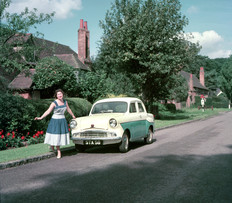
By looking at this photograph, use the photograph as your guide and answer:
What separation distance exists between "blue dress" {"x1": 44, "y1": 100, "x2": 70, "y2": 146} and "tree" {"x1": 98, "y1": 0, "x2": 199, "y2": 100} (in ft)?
47.8

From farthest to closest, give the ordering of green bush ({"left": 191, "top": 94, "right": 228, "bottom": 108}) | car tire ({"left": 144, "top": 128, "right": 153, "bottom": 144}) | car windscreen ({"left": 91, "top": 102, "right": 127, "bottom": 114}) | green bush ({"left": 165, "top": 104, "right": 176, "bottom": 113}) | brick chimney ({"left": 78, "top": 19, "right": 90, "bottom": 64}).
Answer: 1. green bush ({"left": 191, "top": 94, "right": 228, "bottom": 108})
2. brick chimney ({"left": 78, "top": 19, "right": 90, "bottom": 64})
3. green bush ({"left": 165, "top": 104, "right": 176, "bottom": 113})
4. car tire ({"left": 144, "top": 128, "right": 153, "bottom": 144})
5. car windscreen ({"left": 91, "top": 102, "right": 127, "bottom": 114})

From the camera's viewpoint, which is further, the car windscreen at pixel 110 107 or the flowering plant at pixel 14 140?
the flowering plant at pixel 14 140

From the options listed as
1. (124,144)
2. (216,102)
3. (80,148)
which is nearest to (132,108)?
(124,144)

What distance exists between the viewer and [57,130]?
8.71 metres

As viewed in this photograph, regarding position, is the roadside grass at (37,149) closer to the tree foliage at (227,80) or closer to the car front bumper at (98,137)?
the car front bumper at (98,137)

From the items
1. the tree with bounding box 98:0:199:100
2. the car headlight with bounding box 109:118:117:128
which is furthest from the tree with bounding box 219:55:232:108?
the car headlight with bounding box 109:118:117:128

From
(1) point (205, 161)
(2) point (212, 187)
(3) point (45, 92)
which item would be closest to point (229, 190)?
(2) point (212, 187)

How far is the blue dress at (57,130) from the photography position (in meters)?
8.69

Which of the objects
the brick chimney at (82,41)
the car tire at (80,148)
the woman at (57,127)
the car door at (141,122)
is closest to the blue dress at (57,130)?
the woman at (57,127)

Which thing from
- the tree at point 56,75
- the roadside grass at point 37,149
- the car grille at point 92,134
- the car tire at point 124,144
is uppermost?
the tree at point 56,75

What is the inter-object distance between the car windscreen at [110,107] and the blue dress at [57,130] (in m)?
2.05

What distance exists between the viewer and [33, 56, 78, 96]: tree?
23.3 meters

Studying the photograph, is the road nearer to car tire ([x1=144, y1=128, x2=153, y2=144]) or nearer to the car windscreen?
the car windscreen

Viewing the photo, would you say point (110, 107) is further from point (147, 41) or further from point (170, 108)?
point (170, 108)
